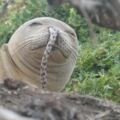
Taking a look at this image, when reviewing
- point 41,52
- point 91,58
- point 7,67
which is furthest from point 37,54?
point 91,58

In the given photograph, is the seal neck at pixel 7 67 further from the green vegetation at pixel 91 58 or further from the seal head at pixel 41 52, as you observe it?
the green vegetation at pixel 91 58

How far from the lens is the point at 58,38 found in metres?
4.16

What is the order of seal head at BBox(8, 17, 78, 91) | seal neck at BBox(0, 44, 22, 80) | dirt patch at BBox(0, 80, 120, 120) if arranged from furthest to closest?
seal neck at BBox(0, 44, 22, 80), seal head at BBox(8, 17, 78, 91), dirt patch at BBox(0, 80, 120, 120)

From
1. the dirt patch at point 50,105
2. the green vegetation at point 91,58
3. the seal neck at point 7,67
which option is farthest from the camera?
the green vegetation at point 91,58

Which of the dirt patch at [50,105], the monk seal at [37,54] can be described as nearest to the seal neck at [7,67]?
the monk seal at [37,54]

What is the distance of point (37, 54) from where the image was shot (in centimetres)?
430

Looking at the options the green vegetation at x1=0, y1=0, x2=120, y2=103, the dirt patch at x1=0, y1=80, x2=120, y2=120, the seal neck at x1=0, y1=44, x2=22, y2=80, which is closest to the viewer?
the dirt patch at x1=0, y1=80, x2=120, y2=120

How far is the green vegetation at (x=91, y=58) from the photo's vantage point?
6.52 meters

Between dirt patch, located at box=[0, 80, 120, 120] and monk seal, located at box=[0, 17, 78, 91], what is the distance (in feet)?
5.03

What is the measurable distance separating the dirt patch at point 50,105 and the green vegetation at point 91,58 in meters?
2.99

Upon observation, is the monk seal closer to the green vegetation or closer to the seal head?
the seal head

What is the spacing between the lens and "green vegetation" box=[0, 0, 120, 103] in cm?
652

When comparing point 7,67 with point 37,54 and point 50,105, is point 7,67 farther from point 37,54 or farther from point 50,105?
point 50,105

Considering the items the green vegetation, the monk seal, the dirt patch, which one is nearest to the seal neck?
the monk seal
